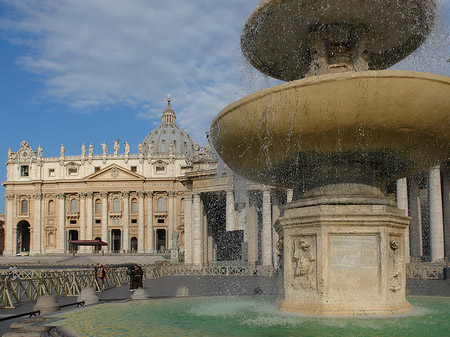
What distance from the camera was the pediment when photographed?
80750mm

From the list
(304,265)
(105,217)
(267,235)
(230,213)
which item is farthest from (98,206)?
(304,265)

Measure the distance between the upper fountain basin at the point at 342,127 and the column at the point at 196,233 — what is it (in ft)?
93.6

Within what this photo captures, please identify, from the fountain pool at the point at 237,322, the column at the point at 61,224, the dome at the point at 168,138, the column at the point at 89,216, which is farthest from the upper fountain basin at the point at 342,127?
the dome at the point at 168,138

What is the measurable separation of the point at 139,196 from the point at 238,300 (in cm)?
7278

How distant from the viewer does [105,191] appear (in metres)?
80.9

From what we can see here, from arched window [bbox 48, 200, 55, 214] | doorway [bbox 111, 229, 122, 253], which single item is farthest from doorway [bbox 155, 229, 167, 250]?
arched window [bbox 48, 200, 55, 214]

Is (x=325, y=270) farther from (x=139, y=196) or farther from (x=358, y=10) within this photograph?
(x=139, y=196)

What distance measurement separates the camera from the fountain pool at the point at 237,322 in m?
5.80

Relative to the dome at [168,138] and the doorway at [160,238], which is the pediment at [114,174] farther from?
the dome at [168,138]

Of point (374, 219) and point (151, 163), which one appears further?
point (151, 163)

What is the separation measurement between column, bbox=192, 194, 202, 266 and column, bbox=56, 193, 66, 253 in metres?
49.8

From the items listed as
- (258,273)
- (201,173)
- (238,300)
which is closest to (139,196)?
(201,173)

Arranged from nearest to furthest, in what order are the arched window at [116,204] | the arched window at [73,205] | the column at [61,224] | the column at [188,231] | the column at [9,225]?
the column at [188,231] < the column at [61,224] < the column at [9,225] < the arched window at [116,204] < the arched window at [73,205]

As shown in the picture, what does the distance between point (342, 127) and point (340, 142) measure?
360 millimetres
